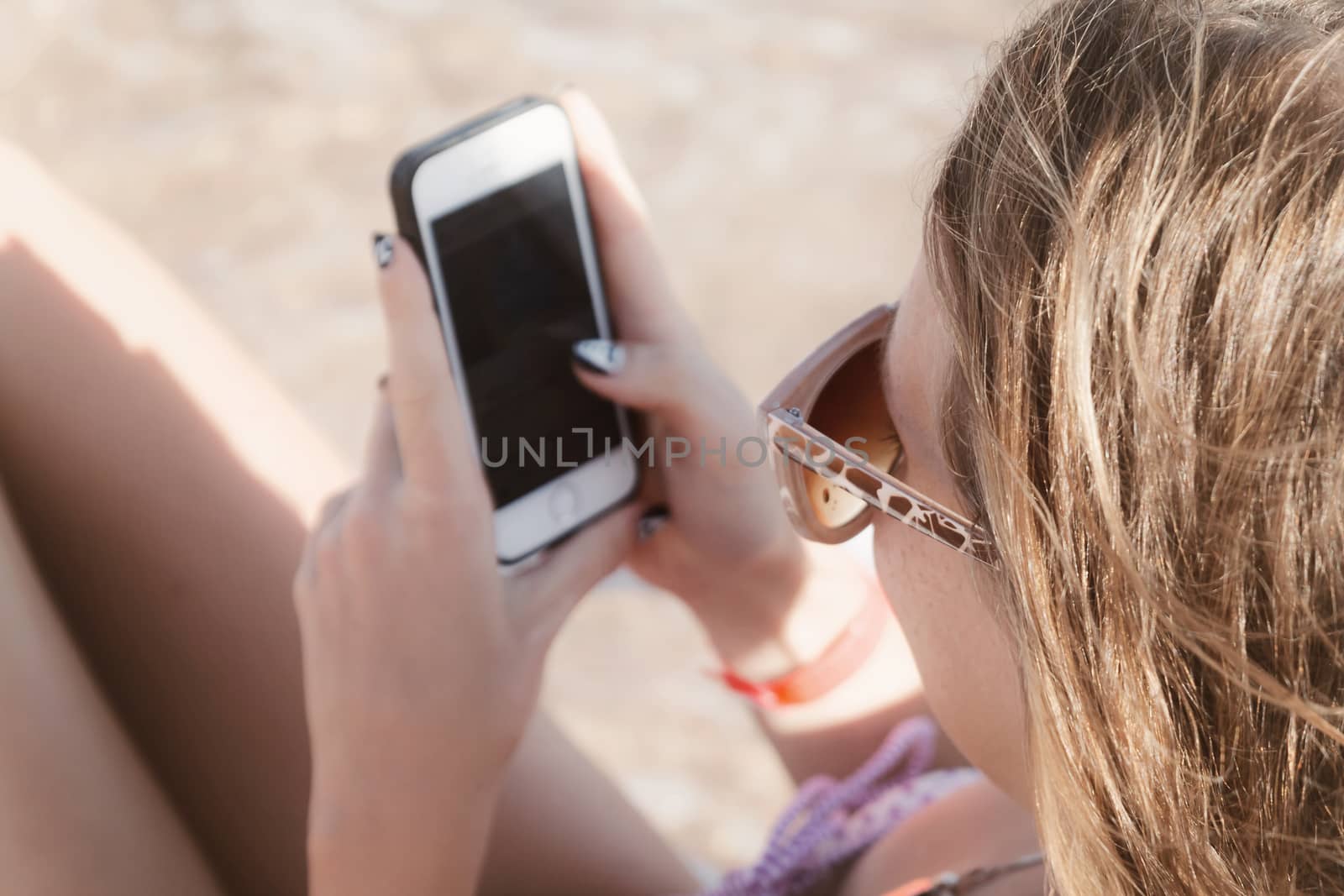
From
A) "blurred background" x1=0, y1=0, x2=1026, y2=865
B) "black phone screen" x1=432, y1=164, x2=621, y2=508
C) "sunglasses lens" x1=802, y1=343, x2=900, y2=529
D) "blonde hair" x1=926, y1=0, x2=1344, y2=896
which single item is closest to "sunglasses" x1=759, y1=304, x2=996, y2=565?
"sunglasses lens" x1=802, y1=343, x2=900, y2=529

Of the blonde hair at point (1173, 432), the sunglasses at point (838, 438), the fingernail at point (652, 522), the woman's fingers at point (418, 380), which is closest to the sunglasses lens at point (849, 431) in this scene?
the sunglasses at point (838, 438)

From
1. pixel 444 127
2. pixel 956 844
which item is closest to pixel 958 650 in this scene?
pixel 956 844

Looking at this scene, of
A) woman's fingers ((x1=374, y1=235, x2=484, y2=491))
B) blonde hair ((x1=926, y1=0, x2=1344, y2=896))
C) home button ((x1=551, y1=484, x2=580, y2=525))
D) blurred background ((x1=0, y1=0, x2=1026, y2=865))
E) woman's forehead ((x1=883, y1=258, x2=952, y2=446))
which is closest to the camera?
blonde hair ((x1=926, y1=0, x2=1344, y2=896))

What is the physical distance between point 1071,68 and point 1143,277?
15 centimetres

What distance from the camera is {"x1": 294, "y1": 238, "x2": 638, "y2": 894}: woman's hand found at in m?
0.93

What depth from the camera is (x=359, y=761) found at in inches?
36.6

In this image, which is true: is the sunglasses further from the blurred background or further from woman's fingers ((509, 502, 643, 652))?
the blurred background

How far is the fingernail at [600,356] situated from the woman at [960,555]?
0.03 ft

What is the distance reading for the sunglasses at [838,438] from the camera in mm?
727

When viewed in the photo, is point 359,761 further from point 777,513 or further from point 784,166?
point 784,166

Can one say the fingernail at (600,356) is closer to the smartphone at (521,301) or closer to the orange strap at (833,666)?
the smartphone at (521,301)

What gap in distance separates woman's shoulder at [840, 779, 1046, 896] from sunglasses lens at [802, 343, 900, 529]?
0.37 m

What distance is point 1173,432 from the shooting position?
1.69 ft

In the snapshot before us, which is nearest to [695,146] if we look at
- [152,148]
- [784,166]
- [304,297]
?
[784,166]
